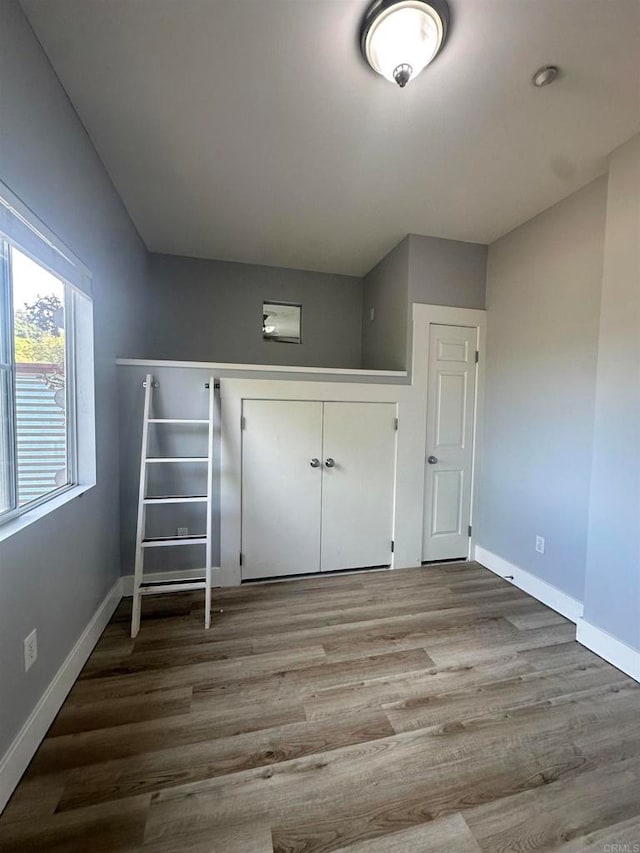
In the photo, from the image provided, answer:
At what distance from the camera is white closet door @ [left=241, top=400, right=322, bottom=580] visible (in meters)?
2.46

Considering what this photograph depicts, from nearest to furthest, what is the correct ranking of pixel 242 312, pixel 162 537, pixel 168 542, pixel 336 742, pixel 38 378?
pixel 336 742
pixel 38 378
pixel 168 542
pixel 162 537
pixel 242 312

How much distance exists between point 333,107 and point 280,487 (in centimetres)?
219

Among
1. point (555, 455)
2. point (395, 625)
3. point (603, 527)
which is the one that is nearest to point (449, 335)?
point (555, 455)

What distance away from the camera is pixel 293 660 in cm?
175

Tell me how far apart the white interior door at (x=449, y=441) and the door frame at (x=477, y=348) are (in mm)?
34

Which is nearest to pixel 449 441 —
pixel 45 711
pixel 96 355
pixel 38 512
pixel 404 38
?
pixel 404 38

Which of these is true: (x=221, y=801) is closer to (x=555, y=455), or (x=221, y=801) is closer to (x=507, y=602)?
(x=507, y=602)

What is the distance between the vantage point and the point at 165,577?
2.37 meters

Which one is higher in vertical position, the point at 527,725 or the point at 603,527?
the point at 603,527

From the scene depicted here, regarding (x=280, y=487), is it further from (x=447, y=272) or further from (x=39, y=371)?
(x=447, y=272)

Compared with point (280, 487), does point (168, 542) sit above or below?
below

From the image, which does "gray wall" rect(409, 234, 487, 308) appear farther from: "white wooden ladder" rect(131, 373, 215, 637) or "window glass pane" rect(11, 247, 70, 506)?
"window glass pane" rect(11, 247, 70, 506)

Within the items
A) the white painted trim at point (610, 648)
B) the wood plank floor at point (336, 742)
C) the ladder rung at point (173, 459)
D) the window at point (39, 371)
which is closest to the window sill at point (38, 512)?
the window at point (39, 371)

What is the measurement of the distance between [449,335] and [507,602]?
2030 millimetres
